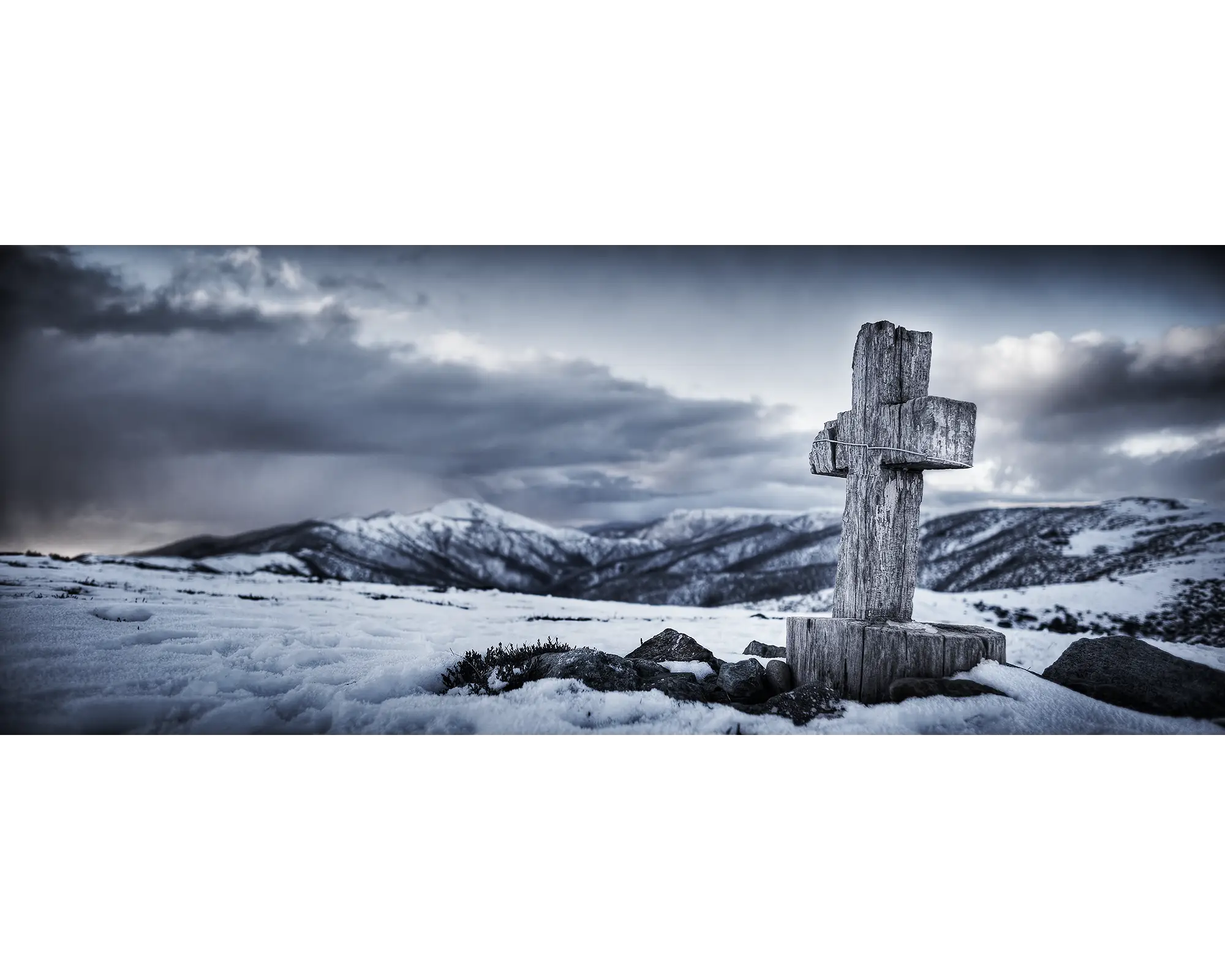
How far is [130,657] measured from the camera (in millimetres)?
4805

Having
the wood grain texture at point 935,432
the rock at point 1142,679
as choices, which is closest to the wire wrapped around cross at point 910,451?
the wood grain texture at point 935,432

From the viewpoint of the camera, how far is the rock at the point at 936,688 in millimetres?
4207

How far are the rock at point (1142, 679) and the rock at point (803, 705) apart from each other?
1.64m

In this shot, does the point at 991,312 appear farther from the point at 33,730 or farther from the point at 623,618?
the point at 33,730

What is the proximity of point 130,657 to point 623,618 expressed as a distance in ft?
14.7

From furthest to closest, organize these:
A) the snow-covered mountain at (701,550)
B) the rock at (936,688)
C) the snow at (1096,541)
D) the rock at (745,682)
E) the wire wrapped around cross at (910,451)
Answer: the snow at (1096,541)
the snow-covered mountain at (701,550)
the rock at (745,682)
the wire wrapped around cross at (910,451)
the rock at (936,688)

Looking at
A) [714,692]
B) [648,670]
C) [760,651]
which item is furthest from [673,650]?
[714,692]

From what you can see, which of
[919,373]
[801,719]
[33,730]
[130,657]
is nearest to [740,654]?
[801,719]

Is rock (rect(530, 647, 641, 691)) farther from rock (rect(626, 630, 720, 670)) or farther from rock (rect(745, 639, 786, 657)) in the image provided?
rock (rect(745, 639, 786, 657))

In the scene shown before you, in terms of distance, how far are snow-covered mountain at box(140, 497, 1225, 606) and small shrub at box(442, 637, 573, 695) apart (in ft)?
11.1

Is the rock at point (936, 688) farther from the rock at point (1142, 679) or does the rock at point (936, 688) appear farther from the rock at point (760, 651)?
the rock at point (760, 651)

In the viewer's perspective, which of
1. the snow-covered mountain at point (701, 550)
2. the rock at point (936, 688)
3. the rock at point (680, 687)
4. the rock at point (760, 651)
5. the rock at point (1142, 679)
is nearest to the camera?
the rock at point (936, 688)

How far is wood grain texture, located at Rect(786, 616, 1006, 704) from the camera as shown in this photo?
14.2 feet

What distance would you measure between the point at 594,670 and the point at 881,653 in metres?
1.85
